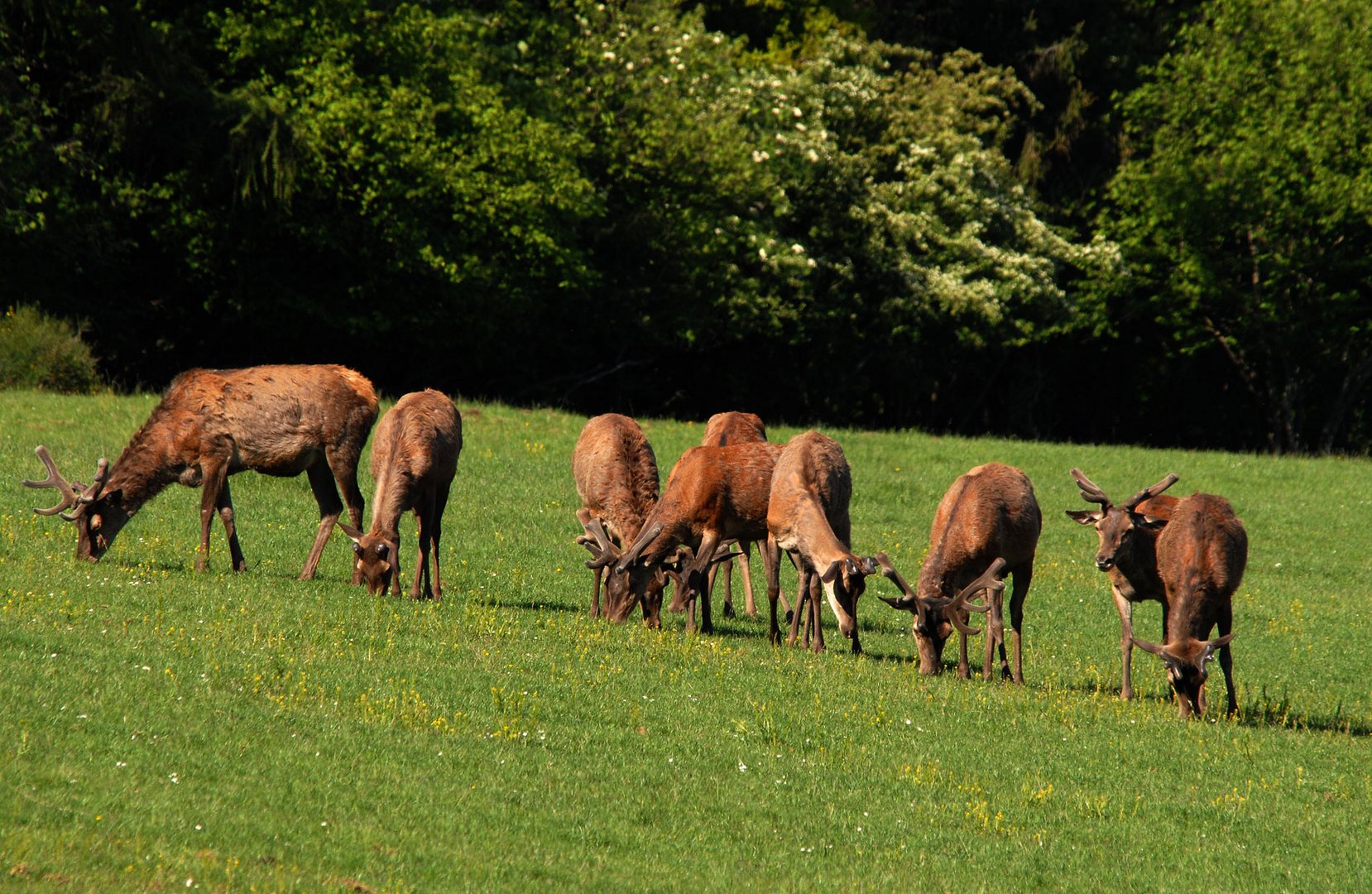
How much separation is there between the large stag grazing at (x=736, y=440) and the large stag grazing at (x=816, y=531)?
4.79ft

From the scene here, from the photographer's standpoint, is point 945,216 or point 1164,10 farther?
point 1164,10

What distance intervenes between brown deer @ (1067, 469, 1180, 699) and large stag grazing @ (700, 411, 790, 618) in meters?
3.88

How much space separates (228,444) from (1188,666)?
10069 millimetres

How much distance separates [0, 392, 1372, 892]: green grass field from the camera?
30.0 ft

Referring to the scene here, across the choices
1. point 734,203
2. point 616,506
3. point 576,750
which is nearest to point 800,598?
point 616,506

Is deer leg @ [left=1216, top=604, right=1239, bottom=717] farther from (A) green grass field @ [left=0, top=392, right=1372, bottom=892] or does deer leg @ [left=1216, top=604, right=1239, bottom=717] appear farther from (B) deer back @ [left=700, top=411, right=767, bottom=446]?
(B) deer back @ [left=700, top=411, right=767, bottom=446]

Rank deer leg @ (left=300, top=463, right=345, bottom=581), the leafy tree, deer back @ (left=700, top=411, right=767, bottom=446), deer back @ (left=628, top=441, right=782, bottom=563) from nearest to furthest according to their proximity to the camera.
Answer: deer back @ (left=628, top=441, right=782, bottom=563) < deer leg @ (left=300, top=463, right=345, bottom=581) < deer back @ (left=700, top=411, right=767, bottom=446) < the leafy tree

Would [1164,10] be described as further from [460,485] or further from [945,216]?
[460,485]

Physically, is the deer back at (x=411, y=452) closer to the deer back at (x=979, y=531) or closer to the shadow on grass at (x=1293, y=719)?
the deer back at (x=979, y=531)

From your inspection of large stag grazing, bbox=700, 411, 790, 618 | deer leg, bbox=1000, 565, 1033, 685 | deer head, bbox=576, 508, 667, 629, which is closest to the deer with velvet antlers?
deer leg, bbox=1000, 565, 1033, 685

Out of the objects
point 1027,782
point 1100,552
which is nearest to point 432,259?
point 1100,552

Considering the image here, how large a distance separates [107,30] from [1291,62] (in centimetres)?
3105

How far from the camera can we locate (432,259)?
33969 mm

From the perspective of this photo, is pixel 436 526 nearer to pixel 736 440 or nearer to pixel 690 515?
pixel 690 515
